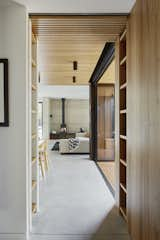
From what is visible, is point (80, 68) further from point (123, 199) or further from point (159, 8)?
point (159, 8)

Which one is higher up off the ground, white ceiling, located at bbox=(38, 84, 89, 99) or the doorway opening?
white ceiling, located at bbox=(38, 84, 89, 99)

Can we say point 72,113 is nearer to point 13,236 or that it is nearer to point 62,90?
point 62,90

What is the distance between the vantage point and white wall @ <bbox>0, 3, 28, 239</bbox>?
106 inches

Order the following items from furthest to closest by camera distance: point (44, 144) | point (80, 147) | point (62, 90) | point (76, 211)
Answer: point (62, 90), point (80, 147), point (44, 144), point (76, 211)

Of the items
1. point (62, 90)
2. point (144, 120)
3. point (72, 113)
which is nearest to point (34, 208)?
point (144, 120)

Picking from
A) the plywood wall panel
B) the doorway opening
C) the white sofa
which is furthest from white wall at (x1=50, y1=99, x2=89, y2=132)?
the plywood wall panel

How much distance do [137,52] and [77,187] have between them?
323cm

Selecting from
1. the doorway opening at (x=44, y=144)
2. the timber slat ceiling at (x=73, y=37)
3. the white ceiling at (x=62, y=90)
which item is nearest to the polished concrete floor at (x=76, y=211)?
the doorway opening at (x=44, y=144)

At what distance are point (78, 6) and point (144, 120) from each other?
1.32 m

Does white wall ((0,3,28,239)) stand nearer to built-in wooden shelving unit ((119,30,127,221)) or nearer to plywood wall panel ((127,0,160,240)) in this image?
plywood wall panel ((127,0,160,240))

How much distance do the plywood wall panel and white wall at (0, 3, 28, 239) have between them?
43.3 inches

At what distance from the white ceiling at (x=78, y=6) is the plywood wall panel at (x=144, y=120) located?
5.5 inches

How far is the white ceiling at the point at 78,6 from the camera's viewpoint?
2512 mm

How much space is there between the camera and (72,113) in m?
15.5
